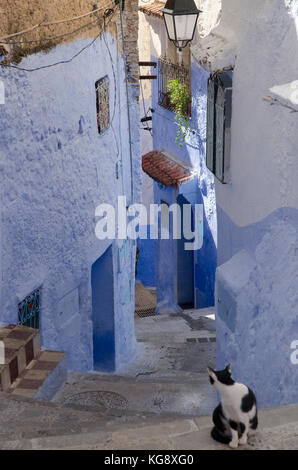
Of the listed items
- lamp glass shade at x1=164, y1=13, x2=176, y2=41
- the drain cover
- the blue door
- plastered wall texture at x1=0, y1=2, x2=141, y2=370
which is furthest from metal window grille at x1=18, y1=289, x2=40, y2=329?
the blue door

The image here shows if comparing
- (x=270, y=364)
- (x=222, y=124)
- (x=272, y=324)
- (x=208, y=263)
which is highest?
(x=222, y=124)

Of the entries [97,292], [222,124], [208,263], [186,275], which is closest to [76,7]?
[222,124]

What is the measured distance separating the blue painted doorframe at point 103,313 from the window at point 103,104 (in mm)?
1940

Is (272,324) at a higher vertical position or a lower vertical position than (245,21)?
lower

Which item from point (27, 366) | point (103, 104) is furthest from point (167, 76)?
point (27, 366)

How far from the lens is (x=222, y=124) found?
7422 millimetres

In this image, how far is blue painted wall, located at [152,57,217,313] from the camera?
1320cm

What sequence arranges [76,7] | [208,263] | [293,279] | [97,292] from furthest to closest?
[208,263]
[97,292]
[76,7]
[293,279]

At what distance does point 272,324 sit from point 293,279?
544mm

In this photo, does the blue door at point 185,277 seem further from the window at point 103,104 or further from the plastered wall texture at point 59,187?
the window at point 103,104

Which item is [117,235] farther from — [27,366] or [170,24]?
[27,366]

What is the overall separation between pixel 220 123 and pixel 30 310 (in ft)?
10.1

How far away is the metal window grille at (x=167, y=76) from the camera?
13.7m
